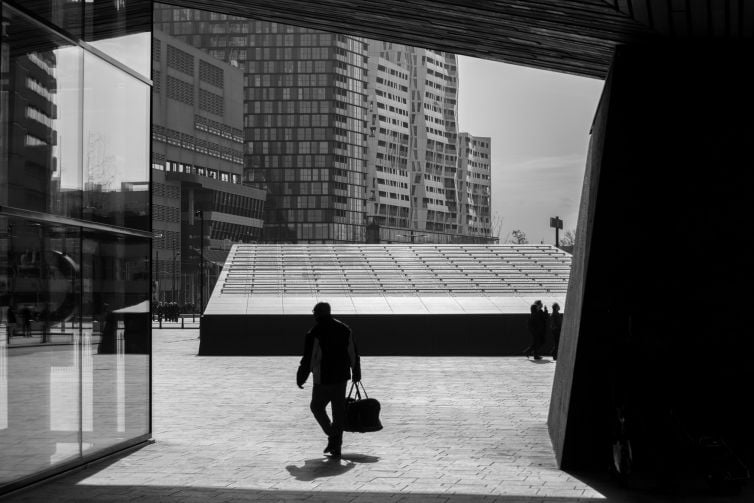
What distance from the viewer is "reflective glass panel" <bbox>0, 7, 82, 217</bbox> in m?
9.38

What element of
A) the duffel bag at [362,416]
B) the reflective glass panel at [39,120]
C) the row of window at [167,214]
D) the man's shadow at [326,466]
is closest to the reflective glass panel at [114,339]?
the reflective glass panel at [39,120]

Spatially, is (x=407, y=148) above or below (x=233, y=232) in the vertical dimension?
above

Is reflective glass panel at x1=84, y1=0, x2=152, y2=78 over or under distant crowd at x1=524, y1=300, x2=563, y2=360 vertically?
over

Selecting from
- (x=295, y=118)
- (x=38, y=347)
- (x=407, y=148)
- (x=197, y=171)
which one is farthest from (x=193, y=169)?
(x=38, y=347)

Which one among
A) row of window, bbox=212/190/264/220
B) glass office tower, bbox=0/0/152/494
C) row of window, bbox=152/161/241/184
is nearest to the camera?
glass office tower, bbox=0/0/152/494

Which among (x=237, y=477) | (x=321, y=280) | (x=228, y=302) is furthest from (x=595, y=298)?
(x=321, y=280)

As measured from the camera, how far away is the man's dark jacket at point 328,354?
36.2 feet

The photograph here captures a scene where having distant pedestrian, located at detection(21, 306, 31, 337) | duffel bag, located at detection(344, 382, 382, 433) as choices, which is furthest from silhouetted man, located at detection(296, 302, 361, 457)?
distant pedestrian, located at detection(21, 306, 31, 337)

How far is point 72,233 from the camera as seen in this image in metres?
10.7

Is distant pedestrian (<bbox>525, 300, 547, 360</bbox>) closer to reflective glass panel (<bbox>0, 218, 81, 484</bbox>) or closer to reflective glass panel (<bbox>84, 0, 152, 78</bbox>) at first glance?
reflective glass panel (<bbox>84, 0, 152, 78</bbox>)

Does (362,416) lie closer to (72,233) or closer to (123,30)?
(72,233)

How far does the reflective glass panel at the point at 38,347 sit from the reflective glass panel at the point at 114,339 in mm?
276

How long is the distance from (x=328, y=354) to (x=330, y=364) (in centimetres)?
11

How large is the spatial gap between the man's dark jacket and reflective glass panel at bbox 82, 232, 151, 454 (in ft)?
6.97
